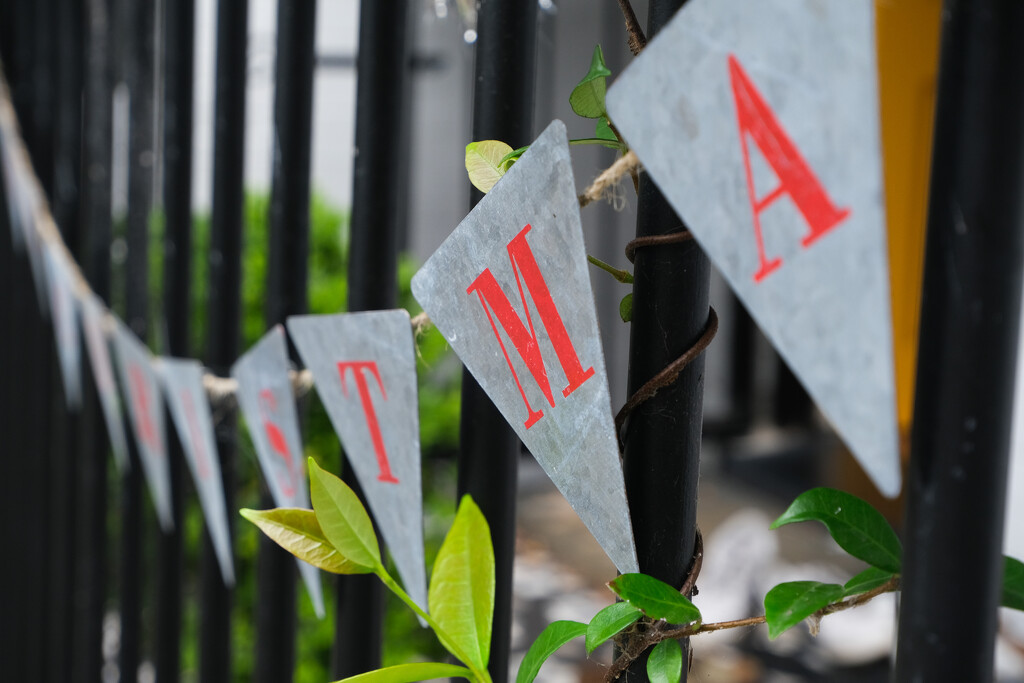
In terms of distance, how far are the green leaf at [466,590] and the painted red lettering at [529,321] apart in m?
0.05

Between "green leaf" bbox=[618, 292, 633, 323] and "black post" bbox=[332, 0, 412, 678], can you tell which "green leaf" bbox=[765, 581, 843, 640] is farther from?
"black post" bbox=[332, 0, 412, 678]

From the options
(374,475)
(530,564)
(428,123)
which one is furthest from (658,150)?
(428,123)

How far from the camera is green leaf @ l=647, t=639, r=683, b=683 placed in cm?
32

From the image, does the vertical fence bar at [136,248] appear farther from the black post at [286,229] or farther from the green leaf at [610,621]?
the green leaf at [610,621]

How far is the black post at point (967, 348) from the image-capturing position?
0.75 ft

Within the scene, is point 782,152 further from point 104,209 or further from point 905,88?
point 905,88

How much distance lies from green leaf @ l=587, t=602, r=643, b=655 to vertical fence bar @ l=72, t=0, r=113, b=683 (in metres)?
0.96

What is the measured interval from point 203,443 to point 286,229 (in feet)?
0.67

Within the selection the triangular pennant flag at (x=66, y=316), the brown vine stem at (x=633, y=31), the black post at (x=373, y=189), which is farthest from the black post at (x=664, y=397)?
the triangular pennant flag at (x=66, y=316)

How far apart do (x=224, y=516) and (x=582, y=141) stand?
509 mm

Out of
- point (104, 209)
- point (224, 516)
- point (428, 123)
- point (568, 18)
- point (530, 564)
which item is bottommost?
point (530, 564)

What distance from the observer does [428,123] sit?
451 cm

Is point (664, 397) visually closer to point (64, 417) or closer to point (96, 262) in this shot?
point (96, 262)

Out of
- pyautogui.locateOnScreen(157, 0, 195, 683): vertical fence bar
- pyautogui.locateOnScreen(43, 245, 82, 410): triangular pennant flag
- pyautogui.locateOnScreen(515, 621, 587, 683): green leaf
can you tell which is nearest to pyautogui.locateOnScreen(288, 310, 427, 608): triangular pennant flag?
pyautogui.locateOnScreen(515, 621, 587, 683): green leaf
